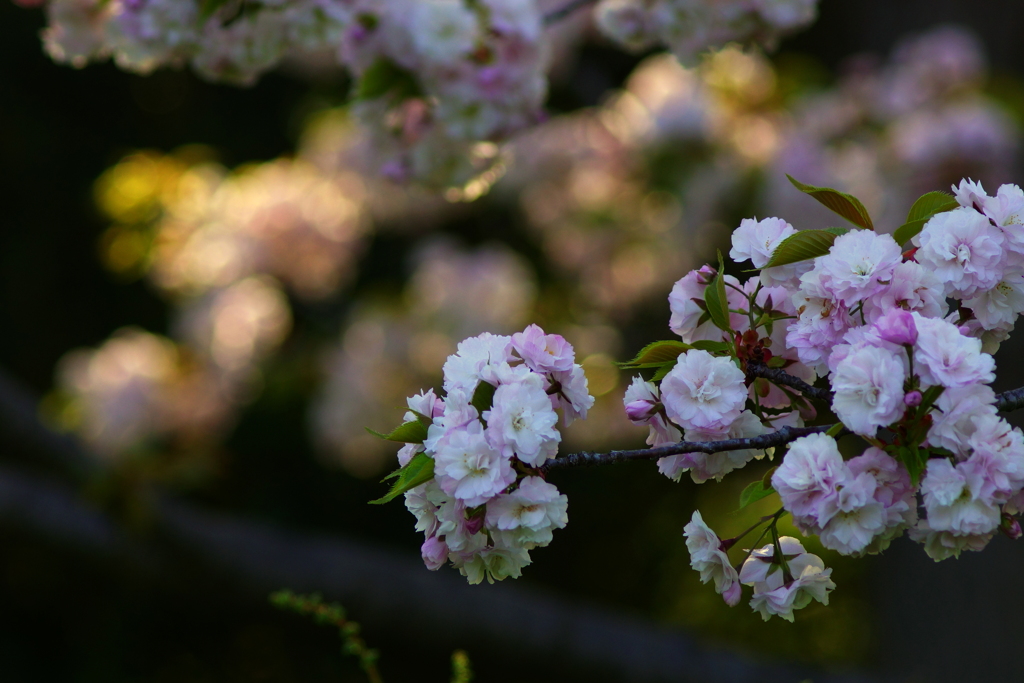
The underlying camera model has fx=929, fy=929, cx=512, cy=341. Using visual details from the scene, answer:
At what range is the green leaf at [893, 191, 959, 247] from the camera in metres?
0.78

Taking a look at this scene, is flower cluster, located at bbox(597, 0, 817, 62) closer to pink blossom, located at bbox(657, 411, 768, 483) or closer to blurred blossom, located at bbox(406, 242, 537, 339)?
pink blossom, located at bbox(657, 411, 768, 483)

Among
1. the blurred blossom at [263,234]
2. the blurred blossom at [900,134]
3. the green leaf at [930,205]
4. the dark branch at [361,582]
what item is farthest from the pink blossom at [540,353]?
the blurred blossom at [263,234]

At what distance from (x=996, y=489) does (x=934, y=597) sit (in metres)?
2.90

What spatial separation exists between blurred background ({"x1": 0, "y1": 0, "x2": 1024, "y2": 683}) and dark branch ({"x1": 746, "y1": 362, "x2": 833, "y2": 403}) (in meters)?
1.02

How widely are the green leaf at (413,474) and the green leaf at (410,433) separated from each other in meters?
0.01

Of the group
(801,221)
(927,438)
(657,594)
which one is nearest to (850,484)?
(927,438)

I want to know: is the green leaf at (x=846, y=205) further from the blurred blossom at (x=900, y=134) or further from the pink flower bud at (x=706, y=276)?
the blurred blossom at (x=900, y=134)

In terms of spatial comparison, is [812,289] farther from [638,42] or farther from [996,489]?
[638,42]

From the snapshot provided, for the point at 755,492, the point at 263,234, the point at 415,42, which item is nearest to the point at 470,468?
the point at 755,492

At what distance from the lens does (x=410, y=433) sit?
2.44 ft

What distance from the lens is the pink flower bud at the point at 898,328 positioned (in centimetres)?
67

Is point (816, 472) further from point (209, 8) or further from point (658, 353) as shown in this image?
point (209, 8)

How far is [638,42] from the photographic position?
1.69 m

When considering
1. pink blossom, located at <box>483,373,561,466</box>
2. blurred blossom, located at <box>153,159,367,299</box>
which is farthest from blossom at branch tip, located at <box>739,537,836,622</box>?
blurred blossom, located at <box>153,159,367,299</box>
